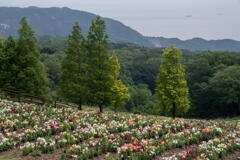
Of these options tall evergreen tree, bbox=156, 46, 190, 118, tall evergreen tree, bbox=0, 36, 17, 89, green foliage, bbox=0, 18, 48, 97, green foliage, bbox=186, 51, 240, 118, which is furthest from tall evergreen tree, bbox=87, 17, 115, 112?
green foliage, bbox=186, 51, 240, 118

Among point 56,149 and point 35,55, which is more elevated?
point 35,55

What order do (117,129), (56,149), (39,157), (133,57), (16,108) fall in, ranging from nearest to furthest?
1. (39,157)
2. (56,149)
3. (117,129)
4. (16,108)
5. (133,57)

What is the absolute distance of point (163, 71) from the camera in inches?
1353

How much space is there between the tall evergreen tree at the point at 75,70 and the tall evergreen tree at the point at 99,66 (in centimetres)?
112

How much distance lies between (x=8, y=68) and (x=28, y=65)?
2662 millimetres

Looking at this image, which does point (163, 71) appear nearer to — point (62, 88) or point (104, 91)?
point (104, 91)

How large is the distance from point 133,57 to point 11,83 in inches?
6130

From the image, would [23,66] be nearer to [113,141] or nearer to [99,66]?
[99,66]

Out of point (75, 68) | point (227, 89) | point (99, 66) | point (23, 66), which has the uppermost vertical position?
point (99, 66)

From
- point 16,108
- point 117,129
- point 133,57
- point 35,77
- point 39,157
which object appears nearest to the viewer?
point 39,157

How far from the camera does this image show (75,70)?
34562mm

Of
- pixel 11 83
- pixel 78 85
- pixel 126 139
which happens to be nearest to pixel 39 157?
pixel 126 139

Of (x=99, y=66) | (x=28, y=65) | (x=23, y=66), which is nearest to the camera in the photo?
(x=99, y=66)

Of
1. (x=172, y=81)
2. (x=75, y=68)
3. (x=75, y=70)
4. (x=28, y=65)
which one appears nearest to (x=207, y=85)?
(x=172, y=81)
